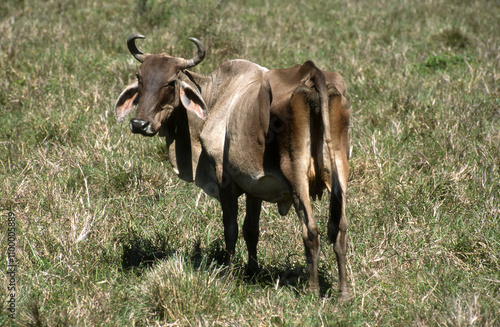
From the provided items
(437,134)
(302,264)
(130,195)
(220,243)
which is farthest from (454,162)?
(130,195)

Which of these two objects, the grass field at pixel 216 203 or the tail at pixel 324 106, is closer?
the tail at pixel 324 106

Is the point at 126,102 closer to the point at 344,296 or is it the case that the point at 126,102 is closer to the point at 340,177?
the point at 340,177

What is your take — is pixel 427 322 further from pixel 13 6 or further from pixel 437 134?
pixel 13 6

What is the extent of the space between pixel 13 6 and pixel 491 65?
7521 millimetres

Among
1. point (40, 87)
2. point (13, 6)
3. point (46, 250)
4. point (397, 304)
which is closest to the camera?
point (397, 304)

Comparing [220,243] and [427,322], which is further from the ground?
[427,322]

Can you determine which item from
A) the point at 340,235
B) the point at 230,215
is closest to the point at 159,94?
the point at 230,215

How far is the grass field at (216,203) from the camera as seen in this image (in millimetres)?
3789

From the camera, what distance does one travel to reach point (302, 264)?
4.63 m

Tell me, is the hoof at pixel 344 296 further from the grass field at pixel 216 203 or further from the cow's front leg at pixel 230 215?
the cow's front leg at pixel 230 215

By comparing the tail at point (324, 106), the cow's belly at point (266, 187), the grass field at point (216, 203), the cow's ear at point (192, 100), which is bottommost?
the grass field at point (216, 203)

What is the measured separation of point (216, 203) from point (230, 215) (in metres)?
1.01

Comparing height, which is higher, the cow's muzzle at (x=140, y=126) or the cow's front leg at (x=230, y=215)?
the cow's muzzle at (x=140, y=126)

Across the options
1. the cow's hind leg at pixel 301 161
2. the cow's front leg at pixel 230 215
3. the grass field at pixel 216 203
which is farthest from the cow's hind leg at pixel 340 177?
the cow's front leg at pixel 230 215
